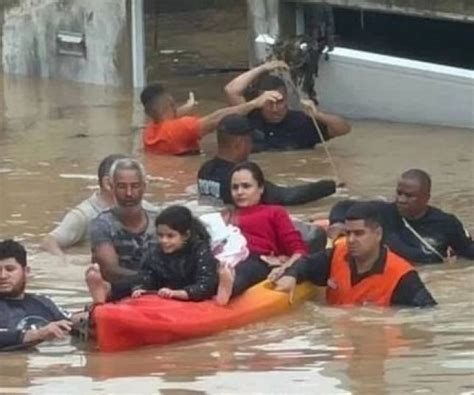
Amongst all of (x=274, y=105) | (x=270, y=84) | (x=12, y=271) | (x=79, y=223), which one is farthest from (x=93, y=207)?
(x=270, y=84)

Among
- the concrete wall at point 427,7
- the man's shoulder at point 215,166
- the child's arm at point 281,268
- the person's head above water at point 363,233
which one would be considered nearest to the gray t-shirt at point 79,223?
the man's shoulder at point 215,166

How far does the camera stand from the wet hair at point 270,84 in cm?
1552

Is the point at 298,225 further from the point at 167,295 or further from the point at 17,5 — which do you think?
the point at 17,5

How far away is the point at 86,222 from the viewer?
38.7 feet

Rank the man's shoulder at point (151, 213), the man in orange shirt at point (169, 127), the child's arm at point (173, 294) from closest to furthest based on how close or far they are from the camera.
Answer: the child's arm at point (173, 294)
the man's shoulder at point (151, 213)
the man in orange shirt at point (169, 127)

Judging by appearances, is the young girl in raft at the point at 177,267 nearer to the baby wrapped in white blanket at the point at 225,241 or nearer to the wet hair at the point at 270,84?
the baby wrapped in white blanket at the point at 225,241

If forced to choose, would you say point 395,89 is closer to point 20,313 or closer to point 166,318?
point 166,318

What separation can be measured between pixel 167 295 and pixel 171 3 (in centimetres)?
1896

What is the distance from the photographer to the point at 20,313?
31.6 ft

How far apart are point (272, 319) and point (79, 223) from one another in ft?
6.79

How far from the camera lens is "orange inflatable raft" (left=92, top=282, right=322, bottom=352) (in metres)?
9.51

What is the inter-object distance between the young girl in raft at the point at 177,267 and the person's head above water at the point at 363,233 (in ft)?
2.57

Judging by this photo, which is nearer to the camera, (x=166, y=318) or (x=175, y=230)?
(x=166, y=318)

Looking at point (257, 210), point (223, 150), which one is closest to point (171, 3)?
point (223, 150)
